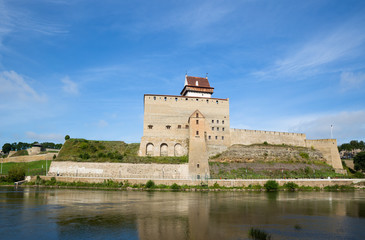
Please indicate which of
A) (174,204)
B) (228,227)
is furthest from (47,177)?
(228,227)

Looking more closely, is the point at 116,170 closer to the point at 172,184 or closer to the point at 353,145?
the point at 172,184

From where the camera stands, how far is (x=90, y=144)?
37781 millimetres

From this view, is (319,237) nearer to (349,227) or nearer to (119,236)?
(349,227)

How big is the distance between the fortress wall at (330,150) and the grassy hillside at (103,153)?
22.4 metres

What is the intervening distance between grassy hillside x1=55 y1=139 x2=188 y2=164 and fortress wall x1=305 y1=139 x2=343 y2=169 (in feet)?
73.5

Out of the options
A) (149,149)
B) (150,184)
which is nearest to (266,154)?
(149,149)

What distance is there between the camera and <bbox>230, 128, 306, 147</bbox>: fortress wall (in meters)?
40.3

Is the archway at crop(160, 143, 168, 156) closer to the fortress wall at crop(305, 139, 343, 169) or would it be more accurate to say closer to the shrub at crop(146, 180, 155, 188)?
the shrub at crop(146, 180, 155, 188)

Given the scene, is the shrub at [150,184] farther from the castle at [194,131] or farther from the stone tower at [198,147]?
the castle at [194,131]

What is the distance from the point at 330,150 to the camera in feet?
140

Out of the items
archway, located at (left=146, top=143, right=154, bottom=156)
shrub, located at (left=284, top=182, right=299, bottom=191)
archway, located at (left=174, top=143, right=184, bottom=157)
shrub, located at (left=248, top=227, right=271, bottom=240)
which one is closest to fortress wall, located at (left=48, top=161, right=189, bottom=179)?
archway, located at (left=146, top=143, right=154, bottom=156)

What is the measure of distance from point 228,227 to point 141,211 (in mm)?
5838

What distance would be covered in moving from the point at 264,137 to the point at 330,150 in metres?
10.4

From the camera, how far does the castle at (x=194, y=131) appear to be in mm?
36688
